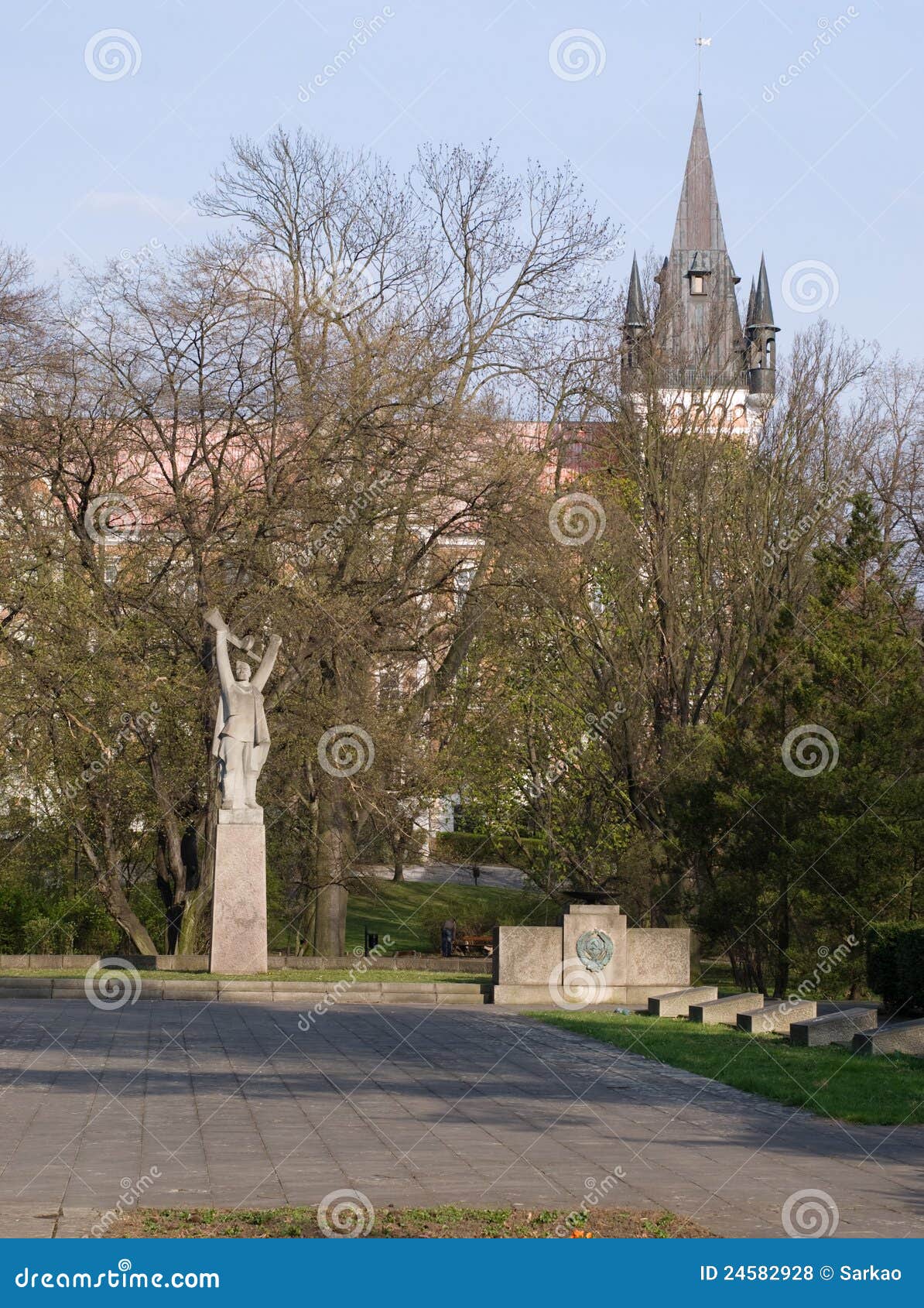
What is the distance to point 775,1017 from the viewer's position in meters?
18.1

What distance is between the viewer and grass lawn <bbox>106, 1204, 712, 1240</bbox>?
7203 mm

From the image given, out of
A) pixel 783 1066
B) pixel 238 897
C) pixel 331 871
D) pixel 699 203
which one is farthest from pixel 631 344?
pixel 699 203

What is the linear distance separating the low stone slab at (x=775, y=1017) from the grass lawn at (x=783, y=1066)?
176 mm

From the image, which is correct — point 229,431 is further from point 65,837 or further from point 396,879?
point 396,879

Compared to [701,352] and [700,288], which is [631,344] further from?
[700,288]

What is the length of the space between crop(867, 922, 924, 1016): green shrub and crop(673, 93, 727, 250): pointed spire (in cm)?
4590

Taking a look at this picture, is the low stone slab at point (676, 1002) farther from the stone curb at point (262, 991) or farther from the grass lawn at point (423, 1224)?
the grass lawn at point (423, 1224)

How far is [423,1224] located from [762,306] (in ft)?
242

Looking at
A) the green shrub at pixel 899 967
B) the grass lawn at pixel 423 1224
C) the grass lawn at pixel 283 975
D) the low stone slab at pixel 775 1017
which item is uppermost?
the grass lawn at pixel 423 1224

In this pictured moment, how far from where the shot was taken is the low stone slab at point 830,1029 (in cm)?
1655

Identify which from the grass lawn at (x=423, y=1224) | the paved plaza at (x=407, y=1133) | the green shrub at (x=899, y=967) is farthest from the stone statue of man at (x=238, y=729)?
the grass lawn at (x=423, y=1224)

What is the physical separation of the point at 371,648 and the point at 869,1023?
1570 cm

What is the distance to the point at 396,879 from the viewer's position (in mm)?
46500

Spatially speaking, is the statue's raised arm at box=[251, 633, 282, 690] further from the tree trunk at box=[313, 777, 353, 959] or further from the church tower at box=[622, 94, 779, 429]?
the church tower at box=[622, 94, 779, 429]
